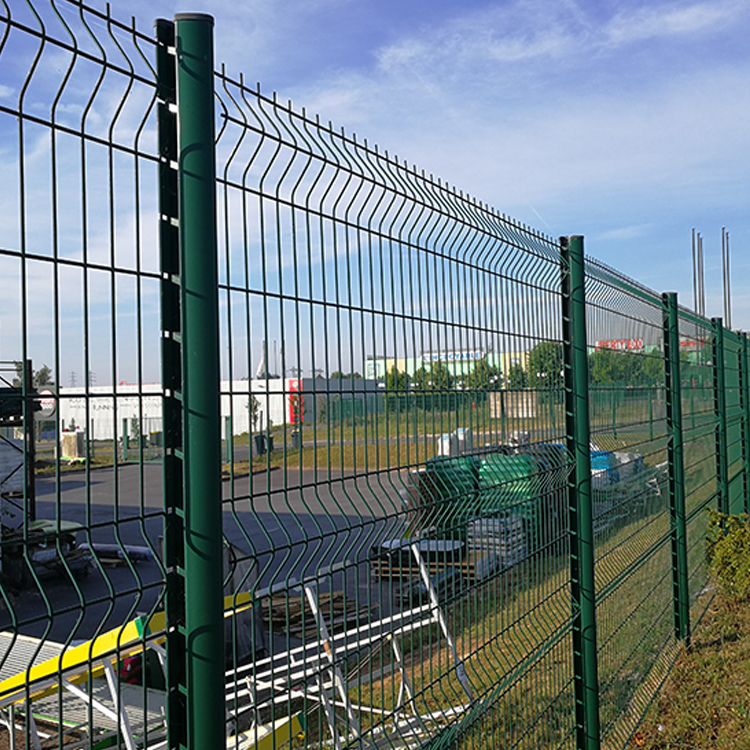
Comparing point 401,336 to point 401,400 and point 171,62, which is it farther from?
point 171,62

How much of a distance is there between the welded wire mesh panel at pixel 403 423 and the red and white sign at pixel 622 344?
2.38 feet

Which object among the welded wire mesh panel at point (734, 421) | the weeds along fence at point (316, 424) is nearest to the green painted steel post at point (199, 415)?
the weeds along fence at point (316, 424)

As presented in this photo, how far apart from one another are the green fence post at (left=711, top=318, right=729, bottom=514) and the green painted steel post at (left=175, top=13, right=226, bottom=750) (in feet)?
24.9

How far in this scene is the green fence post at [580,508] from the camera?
13.0 feet

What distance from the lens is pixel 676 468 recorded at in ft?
20.4

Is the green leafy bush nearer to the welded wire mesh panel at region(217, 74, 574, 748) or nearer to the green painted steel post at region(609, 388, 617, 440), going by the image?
the green painted steel post at region(609, 388, 617, 440)

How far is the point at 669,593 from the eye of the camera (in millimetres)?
6301

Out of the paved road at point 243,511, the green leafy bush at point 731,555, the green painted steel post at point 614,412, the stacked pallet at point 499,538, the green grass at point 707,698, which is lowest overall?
the green grass at point 707,698

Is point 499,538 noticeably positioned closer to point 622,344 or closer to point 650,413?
point 622,344

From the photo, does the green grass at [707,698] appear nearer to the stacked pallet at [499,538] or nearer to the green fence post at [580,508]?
the green fence post at [580,508]

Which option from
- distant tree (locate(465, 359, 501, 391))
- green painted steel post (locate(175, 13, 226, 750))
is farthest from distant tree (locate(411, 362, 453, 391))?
green painted steel post (locate(175, 13, 226, 750))

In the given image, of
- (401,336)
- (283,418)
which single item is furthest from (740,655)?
(283,418)

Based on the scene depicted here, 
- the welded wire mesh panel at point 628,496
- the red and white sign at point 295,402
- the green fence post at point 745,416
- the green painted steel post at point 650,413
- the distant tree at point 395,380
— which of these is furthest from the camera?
the green fence post at point 745,416

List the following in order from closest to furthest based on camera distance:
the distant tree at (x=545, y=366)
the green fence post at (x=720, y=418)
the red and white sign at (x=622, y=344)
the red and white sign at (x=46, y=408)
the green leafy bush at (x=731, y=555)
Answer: the red and white sign at (x=46, y=408) → the distant tree at (x=545, y=366) → the red and white sign at (x=622, y=344) → the green leafy bush at (x=731, y=555) → the green fence post at (x=720, y=418)
